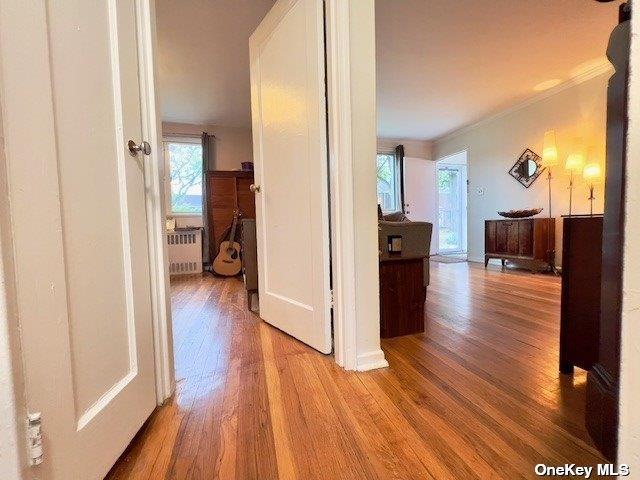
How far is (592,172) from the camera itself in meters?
3.00

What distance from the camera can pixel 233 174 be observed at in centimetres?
409

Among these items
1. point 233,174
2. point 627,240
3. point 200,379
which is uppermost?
point 233,174

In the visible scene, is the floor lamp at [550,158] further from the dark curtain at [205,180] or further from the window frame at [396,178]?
the dark curtain at [205,180]

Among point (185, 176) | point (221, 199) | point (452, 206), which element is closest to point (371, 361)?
point (221, 199)

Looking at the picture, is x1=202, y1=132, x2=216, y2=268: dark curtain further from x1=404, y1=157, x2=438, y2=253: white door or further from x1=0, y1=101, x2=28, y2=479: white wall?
x1=0, y1=101, x2=28, y2=479: white wall

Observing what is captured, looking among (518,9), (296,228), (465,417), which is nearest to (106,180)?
(296,228)

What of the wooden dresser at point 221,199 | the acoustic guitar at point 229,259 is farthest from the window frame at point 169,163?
the acoustic guitar at point 229,259

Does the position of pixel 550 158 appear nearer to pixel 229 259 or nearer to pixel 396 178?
pixel 396 178

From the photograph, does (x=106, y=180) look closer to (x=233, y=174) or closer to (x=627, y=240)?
(x=627, y=240)

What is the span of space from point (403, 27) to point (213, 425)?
2.89 m

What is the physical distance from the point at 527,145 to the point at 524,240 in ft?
4.48

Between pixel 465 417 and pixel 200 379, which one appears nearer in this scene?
pixel 465 417

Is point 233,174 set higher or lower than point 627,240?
higher

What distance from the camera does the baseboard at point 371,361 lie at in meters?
1.22
